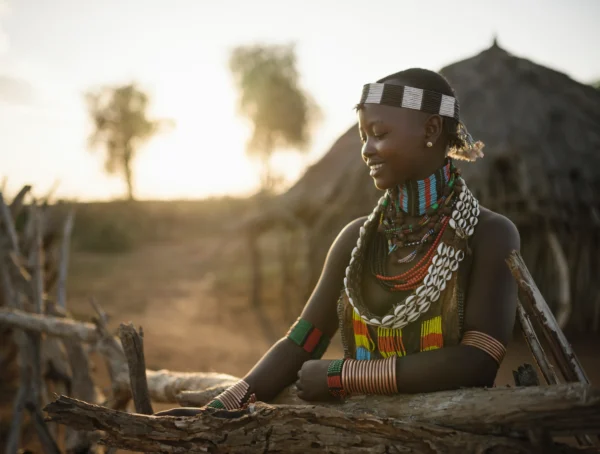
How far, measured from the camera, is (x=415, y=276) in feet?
5.50

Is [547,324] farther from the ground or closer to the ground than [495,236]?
closer to the ground

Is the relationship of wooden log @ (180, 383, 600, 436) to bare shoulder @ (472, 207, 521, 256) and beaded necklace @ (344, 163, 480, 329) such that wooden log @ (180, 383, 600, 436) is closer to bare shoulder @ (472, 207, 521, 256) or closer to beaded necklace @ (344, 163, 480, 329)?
beaded necklace @ (344, 163, 480, 329)

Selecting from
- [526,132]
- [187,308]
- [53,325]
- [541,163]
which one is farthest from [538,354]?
[187,308]

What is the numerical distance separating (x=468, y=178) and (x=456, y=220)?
25.2 ft

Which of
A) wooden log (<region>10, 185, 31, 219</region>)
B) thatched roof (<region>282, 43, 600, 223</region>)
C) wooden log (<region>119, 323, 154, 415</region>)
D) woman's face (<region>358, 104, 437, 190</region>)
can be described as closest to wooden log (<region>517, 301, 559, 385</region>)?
woman's face (<region>358, 104, 437, 190</region>)

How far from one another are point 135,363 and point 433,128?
5.35ft

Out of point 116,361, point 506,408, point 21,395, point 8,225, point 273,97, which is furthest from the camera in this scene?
point 273,97

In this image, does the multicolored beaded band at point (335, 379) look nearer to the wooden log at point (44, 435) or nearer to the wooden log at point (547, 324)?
the wooden log at point (547, 324)

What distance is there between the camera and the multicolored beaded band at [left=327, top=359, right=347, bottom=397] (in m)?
1.64

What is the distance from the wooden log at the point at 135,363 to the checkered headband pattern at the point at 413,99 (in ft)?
4.72

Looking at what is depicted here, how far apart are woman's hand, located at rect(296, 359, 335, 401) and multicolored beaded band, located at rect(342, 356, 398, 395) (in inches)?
3.0

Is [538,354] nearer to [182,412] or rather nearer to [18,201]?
[182,412]

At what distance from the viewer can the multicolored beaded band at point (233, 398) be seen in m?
1.81

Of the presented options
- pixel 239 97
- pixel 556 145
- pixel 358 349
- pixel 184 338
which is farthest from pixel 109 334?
pixel 239 97
